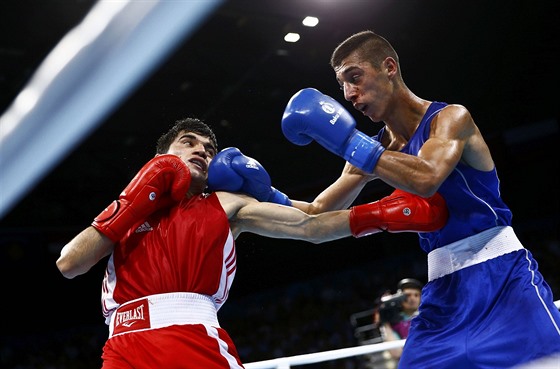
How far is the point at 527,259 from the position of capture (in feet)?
7.20

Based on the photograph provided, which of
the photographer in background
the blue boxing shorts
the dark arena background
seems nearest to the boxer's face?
the blue boxing shorts

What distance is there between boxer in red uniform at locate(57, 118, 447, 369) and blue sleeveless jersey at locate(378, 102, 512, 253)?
0.04 metres

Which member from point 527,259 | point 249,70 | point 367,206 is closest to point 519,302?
point 527,259

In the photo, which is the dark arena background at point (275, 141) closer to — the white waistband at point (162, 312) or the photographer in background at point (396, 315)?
the photographer in background at point (396, 315)

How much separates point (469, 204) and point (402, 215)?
221 millimetres

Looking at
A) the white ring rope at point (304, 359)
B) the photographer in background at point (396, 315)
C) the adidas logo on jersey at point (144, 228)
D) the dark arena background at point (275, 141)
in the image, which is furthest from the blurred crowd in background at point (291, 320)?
the adidas logo on jersey at point (144, 228)

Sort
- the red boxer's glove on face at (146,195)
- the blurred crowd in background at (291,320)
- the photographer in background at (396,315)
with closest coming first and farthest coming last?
the red boxer's glove on face at (146,195), the photographer in background at (396,315), the blurred crowd in background at (291,320)

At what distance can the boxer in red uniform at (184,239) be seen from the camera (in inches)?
76.4

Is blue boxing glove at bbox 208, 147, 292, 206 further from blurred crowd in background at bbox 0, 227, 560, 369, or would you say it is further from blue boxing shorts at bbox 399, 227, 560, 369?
blurred crowd in background at bbox 0, 227, 560, 369

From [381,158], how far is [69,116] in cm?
859

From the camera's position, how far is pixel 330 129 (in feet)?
7.34

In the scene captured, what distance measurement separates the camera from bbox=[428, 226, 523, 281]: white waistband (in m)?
2.20

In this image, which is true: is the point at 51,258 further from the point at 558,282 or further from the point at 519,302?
the point at 519,302

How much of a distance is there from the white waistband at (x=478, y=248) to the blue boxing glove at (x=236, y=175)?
0.68 metres
